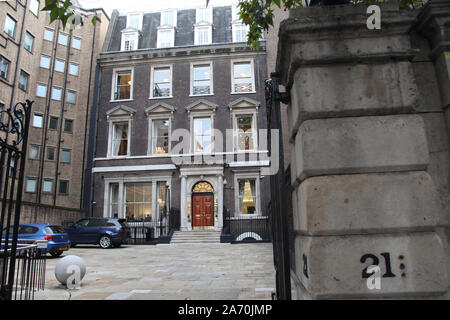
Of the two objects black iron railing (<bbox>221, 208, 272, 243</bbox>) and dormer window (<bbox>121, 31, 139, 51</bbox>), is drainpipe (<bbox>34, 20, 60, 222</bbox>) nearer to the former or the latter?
dormer window (<bbox>121, 31, 139, 51</bbox>)

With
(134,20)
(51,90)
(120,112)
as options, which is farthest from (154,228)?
(134,20)

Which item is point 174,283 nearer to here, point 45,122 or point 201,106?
point 201,106

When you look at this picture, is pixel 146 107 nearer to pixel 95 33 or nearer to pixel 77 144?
pixel 77 144

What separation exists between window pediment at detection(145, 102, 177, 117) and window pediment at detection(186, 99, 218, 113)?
127 cm

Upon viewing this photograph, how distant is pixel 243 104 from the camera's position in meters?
21.7

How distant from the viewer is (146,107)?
74.7 feet

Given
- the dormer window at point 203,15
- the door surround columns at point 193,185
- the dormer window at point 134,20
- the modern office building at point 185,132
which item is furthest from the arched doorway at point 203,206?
the dormer window at point 134,20

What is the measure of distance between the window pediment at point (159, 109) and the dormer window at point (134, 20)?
352 inches

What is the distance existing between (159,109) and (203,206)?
311 inches

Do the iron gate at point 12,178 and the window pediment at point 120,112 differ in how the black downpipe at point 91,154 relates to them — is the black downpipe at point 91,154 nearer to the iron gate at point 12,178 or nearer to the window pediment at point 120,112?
the window pediment at point 120,112

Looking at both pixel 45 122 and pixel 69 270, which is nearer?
pixel 69 270

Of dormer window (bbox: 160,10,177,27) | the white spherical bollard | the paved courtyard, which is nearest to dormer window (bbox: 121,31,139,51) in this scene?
dormer window (bbox: 160,10,177,27)

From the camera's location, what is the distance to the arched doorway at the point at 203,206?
811 inches
